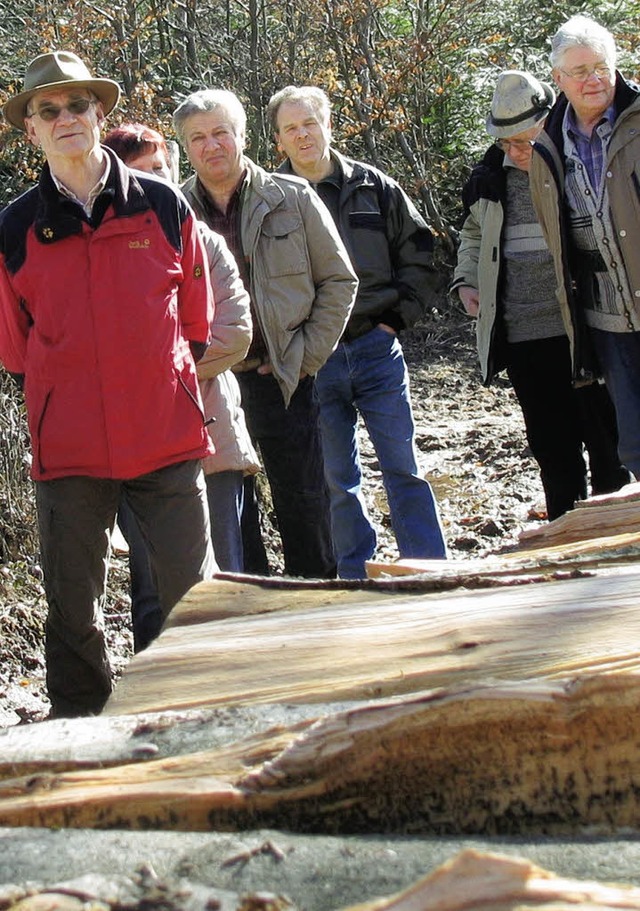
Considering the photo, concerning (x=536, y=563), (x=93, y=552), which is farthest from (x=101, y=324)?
(x=536, y=563)

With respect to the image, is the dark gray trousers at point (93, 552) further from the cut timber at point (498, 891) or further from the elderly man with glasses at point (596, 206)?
the cut timber at point (498, 891)

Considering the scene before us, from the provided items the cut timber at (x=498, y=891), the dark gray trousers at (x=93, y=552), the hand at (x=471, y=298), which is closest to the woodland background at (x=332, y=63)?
the hand at (x=471, y=298)

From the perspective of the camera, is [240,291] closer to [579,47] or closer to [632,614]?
[579,47]

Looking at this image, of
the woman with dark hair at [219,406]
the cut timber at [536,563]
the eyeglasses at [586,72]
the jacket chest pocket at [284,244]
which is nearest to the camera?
the cut timber at [536,563]

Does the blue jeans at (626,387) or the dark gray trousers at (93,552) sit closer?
the dark gray trousers at (93,552)

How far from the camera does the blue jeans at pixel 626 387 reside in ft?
18.0

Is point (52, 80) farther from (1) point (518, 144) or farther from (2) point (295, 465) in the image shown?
(1) point (518, 144)

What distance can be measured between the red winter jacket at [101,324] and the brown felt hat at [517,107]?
→ 7.17 ft

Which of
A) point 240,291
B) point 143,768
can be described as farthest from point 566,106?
point 143,768

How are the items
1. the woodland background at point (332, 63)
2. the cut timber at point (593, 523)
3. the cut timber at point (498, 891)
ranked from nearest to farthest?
the cut timber at point (498, 891) → the cut timber at point (593, 523) → the woodland background at point (332, 63)

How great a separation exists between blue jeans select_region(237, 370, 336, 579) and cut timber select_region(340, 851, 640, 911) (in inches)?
164

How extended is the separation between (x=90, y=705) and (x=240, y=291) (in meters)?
1.69

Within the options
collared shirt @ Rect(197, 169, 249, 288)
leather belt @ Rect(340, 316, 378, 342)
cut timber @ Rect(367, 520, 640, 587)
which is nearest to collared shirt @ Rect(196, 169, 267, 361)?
collared shirt @ Rect(197, 169, 249, 288)

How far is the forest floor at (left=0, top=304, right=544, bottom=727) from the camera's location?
18.0ft
